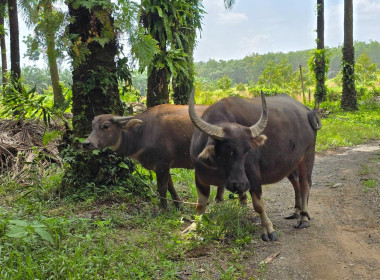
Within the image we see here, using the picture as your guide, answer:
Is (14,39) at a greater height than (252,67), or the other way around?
(252,67)

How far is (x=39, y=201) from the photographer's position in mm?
5805

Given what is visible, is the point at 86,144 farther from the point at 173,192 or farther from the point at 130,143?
the point at 173,192

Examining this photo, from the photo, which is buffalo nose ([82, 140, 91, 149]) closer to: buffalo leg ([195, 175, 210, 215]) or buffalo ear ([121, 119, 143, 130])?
buffalo ear ([121, 119, 143, 130])

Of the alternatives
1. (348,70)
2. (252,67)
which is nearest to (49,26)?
(348,70)

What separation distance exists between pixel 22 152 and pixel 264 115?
17.0 feet

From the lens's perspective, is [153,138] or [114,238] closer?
[114,238]

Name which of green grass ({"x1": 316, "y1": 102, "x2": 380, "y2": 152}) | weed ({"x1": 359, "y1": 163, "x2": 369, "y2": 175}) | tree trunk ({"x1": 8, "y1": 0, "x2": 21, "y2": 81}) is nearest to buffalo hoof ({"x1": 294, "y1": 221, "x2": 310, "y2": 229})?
weed ({"x1": 359, "y1": 163, "x2": 369, "y2": 175})

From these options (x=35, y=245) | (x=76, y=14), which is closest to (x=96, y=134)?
(x=76, y=14)

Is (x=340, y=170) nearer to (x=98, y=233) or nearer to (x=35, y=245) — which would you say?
(x=98, y=233)

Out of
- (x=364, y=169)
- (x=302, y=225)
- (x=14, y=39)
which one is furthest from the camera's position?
(x=14, y=39)

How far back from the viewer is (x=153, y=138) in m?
6.16

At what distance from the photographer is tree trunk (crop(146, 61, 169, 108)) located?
1009cm

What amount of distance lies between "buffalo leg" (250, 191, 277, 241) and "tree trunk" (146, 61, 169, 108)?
5582mm

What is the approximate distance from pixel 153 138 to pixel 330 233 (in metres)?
2.65
